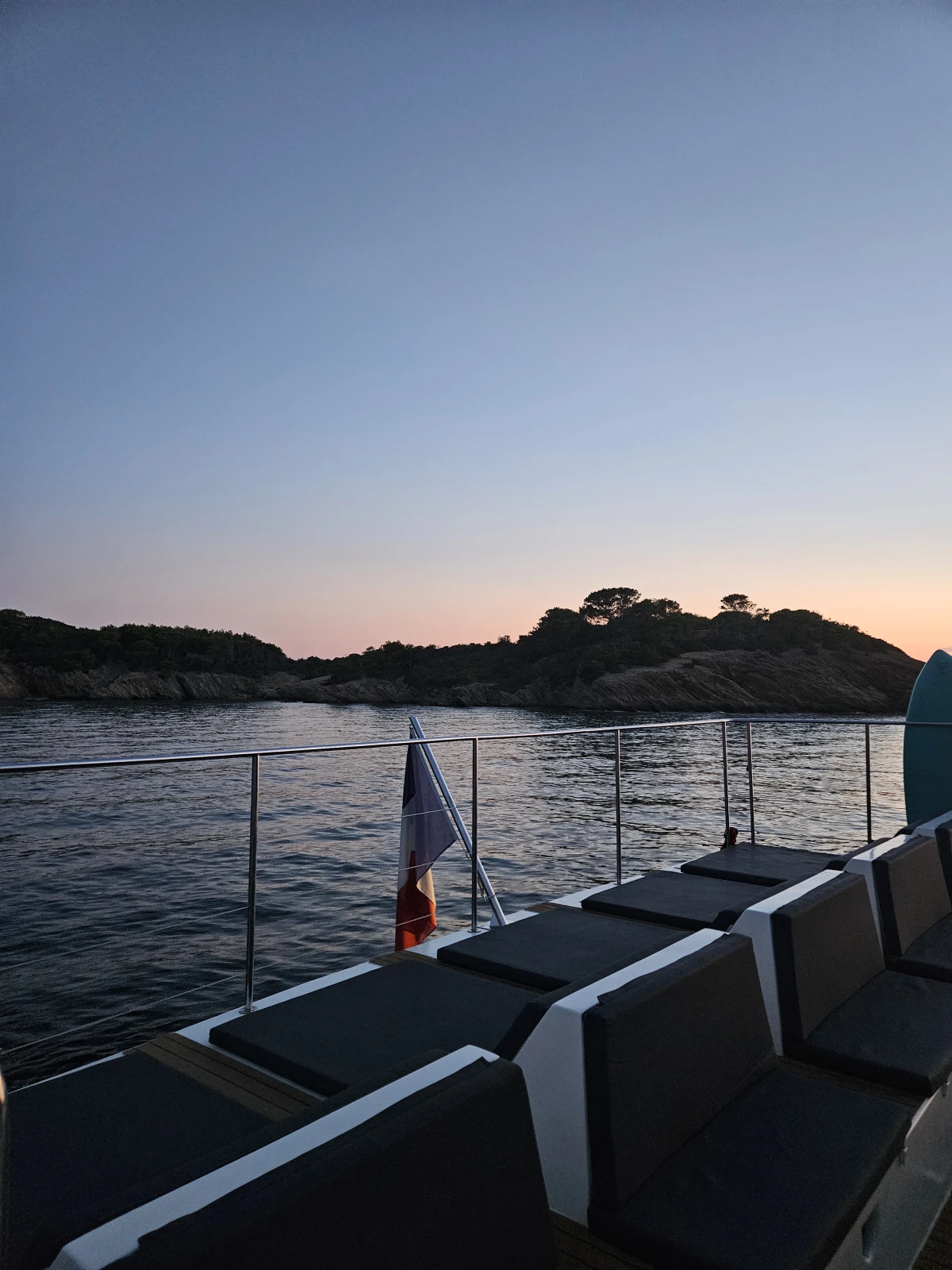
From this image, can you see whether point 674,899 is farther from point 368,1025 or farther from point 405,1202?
point 405,1202

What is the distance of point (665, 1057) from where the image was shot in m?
1.48

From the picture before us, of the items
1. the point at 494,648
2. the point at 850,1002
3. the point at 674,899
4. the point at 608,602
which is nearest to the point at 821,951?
the point at 850,1002

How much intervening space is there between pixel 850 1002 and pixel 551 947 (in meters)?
1.06

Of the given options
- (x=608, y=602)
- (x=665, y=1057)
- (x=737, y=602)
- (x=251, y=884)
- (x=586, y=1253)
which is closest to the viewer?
(x=586, y=1253)

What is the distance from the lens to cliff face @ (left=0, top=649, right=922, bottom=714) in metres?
52.8

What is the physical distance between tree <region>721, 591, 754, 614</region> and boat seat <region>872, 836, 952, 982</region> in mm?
64416

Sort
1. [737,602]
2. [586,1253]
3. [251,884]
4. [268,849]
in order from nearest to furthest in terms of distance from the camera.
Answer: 1. [586,1253]
2. [251,884]
3. [268,849]
4. [737,602]

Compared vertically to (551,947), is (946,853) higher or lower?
higher

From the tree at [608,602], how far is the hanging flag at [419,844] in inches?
2406

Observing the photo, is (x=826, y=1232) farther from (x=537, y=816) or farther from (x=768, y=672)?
(x=768, y=672)

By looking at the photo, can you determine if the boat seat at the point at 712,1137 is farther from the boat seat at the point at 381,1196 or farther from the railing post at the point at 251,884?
the railing post at the point at 251,884

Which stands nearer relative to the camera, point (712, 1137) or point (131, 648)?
point (712, 1137)

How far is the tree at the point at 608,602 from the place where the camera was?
216 feet

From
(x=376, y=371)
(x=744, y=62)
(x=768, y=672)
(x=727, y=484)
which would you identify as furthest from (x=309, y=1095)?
(x=768, y=672)
